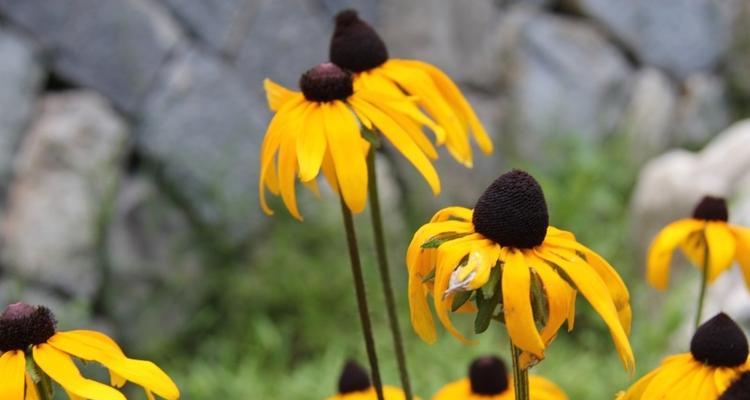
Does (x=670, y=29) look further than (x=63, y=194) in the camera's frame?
Yes

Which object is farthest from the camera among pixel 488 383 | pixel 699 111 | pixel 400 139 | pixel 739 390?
pixel 699 111

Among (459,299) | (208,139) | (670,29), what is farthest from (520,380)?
(670,29)

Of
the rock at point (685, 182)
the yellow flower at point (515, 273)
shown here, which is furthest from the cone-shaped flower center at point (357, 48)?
the rock at point (685, 182)

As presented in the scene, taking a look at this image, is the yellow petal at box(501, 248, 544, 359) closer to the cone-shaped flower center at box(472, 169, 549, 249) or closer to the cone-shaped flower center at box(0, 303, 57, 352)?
the cone-shaped flower center at box(472, 169, 549, 249)

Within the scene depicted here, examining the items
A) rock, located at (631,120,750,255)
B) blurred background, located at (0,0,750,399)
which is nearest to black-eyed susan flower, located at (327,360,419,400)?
blurred background, located at (0,0,750,399)

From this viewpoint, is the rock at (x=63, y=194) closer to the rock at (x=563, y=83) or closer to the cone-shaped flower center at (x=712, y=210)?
the rock at (x=563, y=83)

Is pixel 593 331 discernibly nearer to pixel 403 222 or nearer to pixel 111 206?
pixel 403 222

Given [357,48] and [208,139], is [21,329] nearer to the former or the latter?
[357,48]
